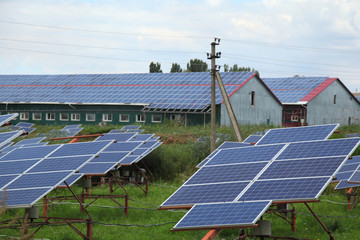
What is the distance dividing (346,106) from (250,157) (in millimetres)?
58441

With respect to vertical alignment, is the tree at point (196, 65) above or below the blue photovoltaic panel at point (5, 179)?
above

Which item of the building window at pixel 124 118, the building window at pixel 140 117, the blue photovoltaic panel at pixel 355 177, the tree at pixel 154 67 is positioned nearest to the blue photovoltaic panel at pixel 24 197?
the blue photovoltaic panel at pixel 355 177

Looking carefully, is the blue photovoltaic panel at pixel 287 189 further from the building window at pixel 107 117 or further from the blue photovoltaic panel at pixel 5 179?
the building window at pixel 107 117

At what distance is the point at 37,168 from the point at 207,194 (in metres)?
5.19

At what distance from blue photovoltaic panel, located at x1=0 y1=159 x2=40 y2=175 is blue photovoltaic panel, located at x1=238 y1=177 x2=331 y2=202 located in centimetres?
639

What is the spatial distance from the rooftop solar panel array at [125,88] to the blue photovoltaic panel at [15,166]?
114 ft

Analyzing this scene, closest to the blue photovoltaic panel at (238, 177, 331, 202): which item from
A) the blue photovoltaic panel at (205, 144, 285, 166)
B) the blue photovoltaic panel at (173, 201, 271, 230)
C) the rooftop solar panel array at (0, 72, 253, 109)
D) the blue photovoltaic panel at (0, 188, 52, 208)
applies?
the blue photovoltaic panel at (173, 201, 271, 230)

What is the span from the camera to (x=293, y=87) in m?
64.8

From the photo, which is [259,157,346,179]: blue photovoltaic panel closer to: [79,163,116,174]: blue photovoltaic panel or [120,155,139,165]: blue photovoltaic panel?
[79,163,116,174]: blue photovoltaic panel

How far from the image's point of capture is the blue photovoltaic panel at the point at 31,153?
1539 centimetres

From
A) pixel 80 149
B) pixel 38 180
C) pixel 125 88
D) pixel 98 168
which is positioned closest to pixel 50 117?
pixel 125 88

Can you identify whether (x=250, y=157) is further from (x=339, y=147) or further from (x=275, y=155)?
(x=339, y=147)

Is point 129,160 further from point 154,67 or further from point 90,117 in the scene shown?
point 154,67

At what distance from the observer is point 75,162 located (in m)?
14.3
